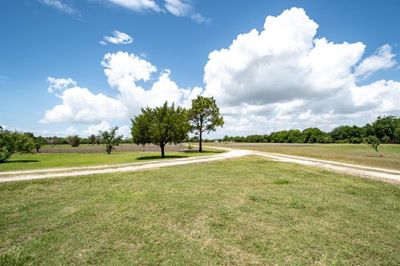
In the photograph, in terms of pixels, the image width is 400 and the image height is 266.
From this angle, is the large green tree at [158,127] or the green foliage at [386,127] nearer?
the large green tree at [158,127]

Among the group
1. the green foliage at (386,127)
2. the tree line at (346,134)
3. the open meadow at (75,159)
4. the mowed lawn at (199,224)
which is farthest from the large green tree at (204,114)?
the green foliage at (386,127)

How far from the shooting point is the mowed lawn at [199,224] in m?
5.16

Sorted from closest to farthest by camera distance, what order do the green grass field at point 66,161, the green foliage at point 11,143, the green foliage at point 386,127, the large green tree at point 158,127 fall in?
the green grass field at point 66,161
the green foliage at point 11,143
the large green tree at point 158,127
the green foliage at point 386,127

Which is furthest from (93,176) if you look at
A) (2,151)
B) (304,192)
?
(2,151)

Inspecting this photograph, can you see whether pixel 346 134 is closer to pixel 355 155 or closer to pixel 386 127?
pixel 386 127

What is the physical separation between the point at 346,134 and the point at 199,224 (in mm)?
142229

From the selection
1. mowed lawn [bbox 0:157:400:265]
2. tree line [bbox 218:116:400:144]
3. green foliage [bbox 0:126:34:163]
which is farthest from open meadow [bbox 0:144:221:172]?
tree line [bbox 218:116:400:144]

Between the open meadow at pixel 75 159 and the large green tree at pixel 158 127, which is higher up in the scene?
the large green tree at pixel 158 127

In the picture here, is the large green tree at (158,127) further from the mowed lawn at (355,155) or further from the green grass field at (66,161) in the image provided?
the mowed lawn at (355,155)

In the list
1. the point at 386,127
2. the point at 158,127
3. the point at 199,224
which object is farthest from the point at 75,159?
the point at 386,127

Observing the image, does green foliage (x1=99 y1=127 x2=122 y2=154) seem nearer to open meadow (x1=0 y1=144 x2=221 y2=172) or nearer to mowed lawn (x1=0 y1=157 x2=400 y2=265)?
open meadow (x1=0 y1=144 x2=221 y2=172)

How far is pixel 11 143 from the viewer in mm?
29797

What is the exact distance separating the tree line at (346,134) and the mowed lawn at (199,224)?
7874cm

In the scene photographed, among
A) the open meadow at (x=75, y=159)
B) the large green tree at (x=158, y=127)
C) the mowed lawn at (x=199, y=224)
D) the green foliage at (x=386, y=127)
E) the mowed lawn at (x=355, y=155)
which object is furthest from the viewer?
the green foliage at (x=386, y=127)
